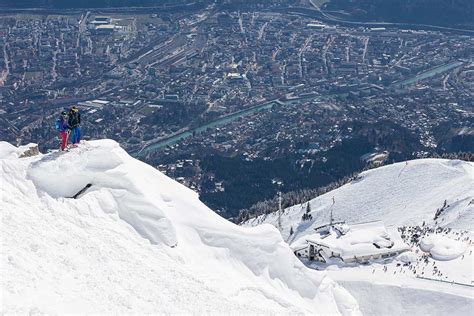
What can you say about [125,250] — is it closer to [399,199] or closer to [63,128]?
[63,128]

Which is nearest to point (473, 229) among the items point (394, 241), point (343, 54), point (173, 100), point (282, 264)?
point (394, 241)

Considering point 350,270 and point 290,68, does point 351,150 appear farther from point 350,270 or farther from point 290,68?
point 350,270

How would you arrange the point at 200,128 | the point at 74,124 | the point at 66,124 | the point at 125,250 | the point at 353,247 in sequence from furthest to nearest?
the point at 200,128
the point at 353,247
the point at 74,124
the point at 66,124
the point at 125,250

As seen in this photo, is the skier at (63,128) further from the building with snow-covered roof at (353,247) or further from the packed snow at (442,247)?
the packed snow at (442,247)

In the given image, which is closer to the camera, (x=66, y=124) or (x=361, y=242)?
(x=66, y=124)

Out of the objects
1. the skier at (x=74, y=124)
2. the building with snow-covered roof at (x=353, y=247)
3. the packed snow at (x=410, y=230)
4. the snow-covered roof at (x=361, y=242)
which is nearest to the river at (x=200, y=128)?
the packed snow at (x=410, y=230)

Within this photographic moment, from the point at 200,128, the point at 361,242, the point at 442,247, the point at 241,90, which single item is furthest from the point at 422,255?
the point at 241,90
